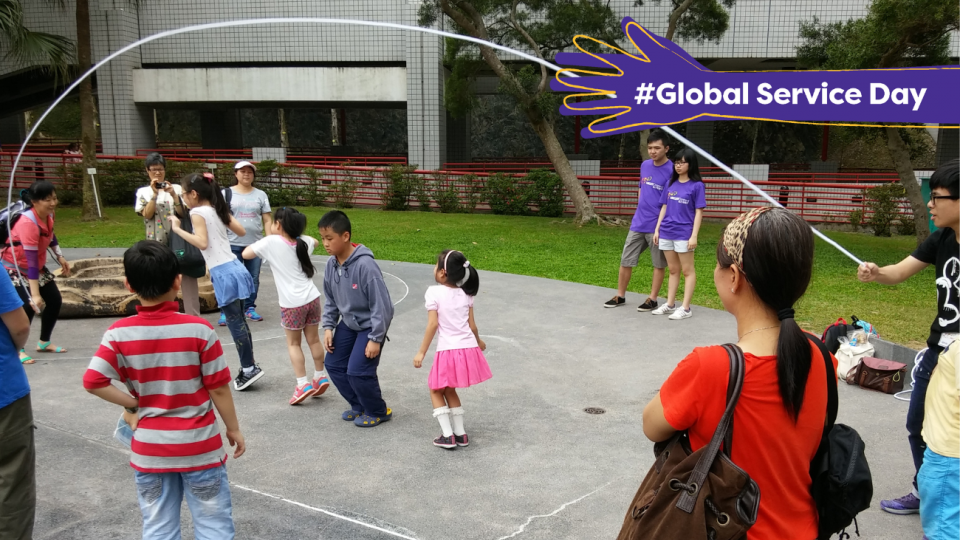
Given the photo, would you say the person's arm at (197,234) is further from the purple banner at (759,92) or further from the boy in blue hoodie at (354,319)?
the purple banner at (759,92)

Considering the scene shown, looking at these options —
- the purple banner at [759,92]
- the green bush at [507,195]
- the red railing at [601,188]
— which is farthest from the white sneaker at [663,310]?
the green bush at [507,195]

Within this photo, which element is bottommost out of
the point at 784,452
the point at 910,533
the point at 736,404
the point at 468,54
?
the point at 910,533

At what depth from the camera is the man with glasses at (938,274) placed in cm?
321

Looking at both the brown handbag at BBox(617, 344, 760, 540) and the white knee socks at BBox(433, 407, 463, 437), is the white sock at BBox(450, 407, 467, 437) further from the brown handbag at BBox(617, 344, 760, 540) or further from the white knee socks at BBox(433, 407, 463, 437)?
the brown handbag at BBox(617, 344, 760, 540)

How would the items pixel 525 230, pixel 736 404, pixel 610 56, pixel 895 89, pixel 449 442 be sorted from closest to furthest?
pixel 736 404 → pixel 895 89 → pixel 610 56 → pixel 449 442 → pixel 525 230

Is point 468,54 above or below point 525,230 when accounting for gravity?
above

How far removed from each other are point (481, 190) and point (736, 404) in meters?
19.3

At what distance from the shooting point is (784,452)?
183 cm

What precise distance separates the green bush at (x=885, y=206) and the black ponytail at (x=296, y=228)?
54.9 ft

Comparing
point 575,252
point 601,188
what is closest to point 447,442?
point 575,252

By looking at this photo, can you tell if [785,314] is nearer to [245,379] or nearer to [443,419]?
[443,419]

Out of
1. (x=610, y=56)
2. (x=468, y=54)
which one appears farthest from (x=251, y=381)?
(x=468, y=54)

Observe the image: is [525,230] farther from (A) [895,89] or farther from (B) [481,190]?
(A) [895,89]

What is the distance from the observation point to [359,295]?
489 cm
